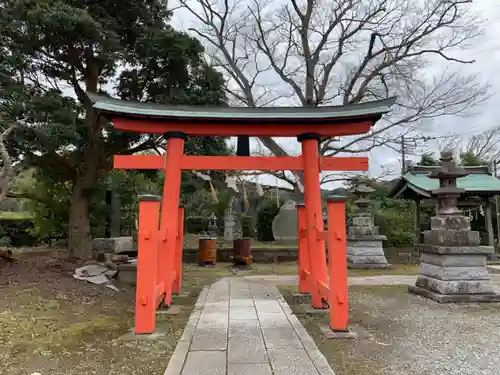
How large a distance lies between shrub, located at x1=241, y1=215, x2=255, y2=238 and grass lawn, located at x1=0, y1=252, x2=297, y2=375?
11198mm

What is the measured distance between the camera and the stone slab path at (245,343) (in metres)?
3.42

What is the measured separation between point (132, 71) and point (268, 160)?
5105 mm

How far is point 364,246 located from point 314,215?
23.7 feet

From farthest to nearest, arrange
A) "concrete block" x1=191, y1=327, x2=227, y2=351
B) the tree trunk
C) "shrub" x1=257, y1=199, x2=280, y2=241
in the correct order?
"shrub" x1=257, y1=199, x2=280, y2=241, the tree trunk, "concrete block" x1=191, y1=327, x2=227, y2=351

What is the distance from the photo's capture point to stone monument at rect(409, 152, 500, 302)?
275 inches

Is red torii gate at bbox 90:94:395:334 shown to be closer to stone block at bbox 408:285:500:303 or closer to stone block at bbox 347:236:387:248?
stone block at bbox 408:285:500:303

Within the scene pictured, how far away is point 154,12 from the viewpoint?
8.87 metres

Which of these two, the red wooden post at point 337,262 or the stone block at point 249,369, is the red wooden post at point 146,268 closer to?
the stone block at point 249,369

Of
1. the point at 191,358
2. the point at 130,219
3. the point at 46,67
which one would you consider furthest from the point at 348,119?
the point at 130,219

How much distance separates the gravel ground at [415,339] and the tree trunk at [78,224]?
5.03m

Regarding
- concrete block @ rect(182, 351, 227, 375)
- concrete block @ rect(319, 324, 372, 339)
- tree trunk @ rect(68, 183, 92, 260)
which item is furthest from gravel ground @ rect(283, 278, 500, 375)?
tree trunk @ rect(68, 183, 92, 260)

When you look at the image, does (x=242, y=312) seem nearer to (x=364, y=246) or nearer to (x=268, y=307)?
(x=268, y=307)

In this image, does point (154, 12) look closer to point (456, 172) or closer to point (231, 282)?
point (231, 282)

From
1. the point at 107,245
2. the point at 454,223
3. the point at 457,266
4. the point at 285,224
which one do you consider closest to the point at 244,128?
the point at 454,223
